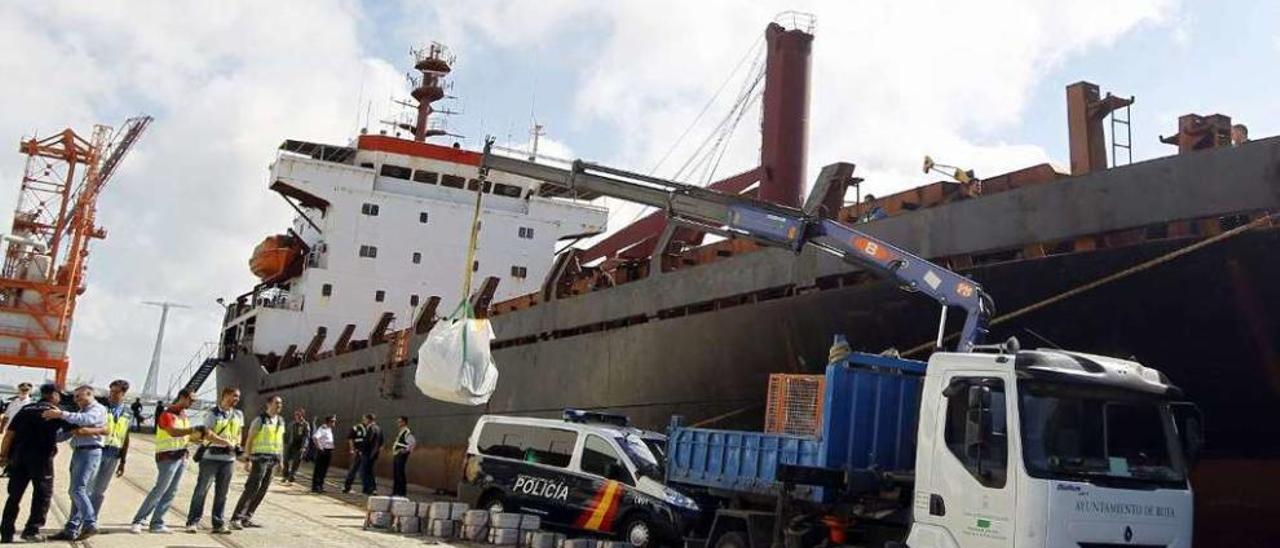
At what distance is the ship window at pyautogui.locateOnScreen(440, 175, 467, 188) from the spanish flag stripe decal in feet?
68.7

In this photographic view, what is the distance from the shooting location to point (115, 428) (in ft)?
27.2

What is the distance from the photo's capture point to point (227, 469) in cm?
877

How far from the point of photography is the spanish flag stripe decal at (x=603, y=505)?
948 centimetres

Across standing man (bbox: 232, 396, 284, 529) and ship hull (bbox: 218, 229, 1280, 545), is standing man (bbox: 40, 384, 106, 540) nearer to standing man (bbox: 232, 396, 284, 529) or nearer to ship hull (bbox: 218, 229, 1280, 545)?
standing man (bbox: 232, 396, 284, 529)

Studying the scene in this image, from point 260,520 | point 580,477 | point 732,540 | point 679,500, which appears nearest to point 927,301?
point 679,500

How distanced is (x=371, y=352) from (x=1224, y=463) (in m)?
19.1

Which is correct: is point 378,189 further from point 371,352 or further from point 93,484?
point 93,484

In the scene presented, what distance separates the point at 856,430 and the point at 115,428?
6262 mm

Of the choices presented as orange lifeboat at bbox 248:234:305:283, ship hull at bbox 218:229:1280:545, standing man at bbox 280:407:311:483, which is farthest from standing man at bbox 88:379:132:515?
orange lifeboat at bbox 248:234:305:283

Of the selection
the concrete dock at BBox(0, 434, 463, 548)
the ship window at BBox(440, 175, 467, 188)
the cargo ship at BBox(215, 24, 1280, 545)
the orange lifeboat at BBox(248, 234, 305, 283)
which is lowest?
the concrete dock at BBox(0, 434, 463, 548)

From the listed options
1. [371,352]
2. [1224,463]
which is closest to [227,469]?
[1224,463]

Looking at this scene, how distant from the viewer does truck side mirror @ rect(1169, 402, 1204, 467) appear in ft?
19.4

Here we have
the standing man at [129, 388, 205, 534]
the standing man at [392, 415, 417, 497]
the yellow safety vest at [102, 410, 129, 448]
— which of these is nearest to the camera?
the yellow safety vest at [102, 410, 129, 448]

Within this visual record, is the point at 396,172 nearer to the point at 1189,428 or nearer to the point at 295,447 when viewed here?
the point at 295,447
